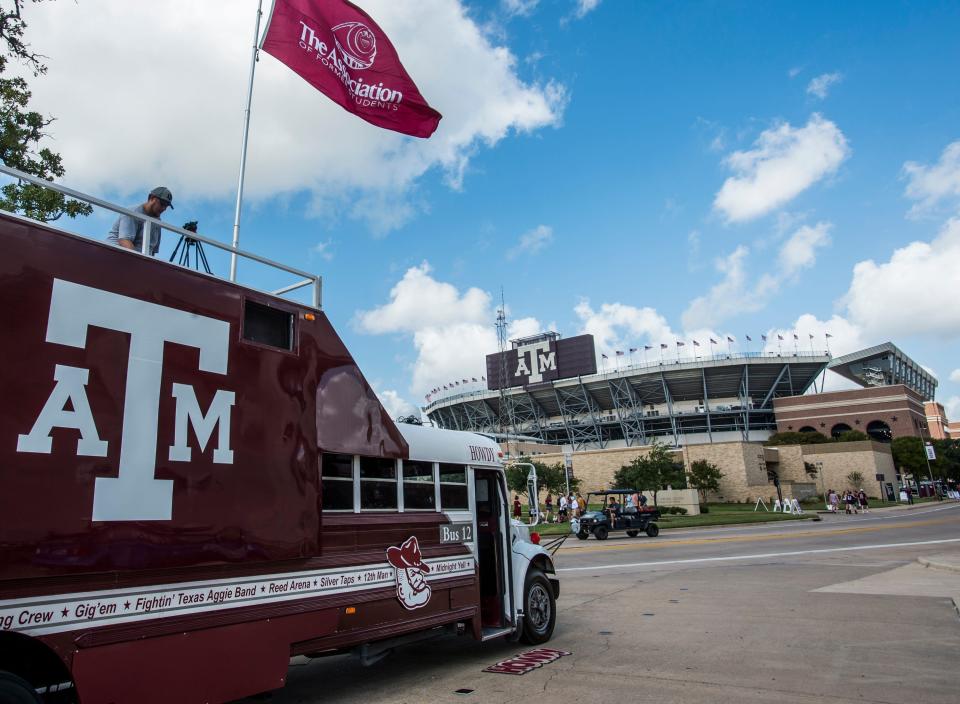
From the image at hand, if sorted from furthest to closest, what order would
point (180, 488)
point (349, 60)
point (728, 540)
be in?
point (728, 540), point (349, 60), point (180, 488)

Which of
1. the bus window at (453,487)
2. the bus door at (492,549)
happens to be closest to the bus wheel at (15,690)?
the bus window at (453,487)

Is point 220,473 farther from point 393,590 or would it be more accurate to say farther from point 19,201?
point 19,201

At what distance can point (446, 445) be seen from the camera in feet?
24.1

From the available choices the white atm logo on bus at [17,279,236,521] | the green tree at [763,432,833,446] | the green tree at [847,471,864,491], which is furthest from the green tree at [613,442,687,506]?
the white atm logo on bus at [17,279,236,521]

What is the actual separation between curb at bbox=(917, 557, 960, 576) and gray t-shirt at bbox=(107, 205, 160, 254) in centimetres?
1620

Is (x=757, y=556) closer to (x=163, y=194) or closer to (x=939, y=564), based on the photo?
(x=939, y=564)

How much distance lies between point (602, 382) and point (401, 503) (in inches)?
3111

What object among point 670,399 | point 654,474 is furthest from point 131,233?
point 670,399

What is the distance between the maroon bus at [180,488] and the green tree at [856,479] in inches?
2550

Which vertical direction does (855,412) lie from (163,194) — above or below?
above

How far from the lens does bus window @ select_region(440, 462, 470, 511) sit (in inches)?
284

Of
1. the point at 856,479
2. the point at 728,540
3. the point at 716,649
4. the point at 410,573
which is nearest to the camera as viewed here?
the point at 410,573

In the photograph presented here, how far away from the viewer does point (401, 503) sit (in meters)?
6.52

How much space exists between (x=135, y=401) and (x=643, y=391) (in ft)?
276
